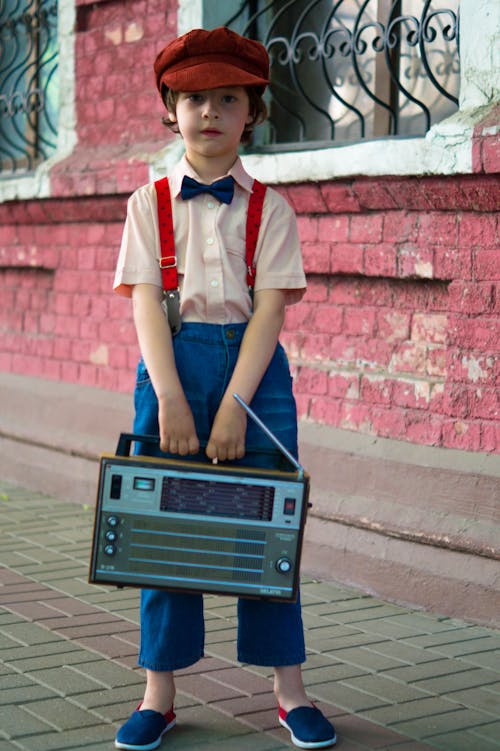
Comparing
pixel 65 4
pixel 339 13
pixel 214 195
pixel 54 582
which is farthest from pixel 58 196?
pixel 214 195

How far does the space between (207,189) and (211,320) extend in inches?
13.1

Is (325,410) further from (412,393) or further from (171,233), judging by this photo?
(171,233)

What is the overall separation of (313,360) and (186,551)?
2.44m

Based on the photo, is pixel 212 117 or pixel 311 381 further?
pixel 311 381

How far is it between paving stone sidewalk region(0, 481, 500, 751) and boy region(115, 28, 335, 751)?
18 cm

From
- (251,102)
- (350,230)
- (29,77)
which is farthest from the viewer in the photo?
(29,77)

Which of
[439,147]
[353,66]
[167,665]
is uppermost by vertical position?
[353,66]

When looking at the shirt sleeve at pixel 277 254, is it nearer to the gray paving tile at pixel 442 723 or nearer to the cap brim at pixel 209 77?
the cap brim at pixel 209 77

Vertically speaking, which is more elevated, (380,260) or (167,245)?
(380,260)

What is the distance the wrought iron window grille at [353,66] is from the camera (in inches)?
202

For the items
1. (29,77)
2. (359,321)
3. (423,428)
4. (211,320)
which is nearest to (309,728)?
(211,320)

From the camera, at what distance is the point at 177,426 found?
10.0 ft

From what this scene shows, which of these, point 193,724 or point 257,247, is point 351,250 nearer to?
point 257,247

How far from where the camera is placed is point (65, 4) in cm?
707
